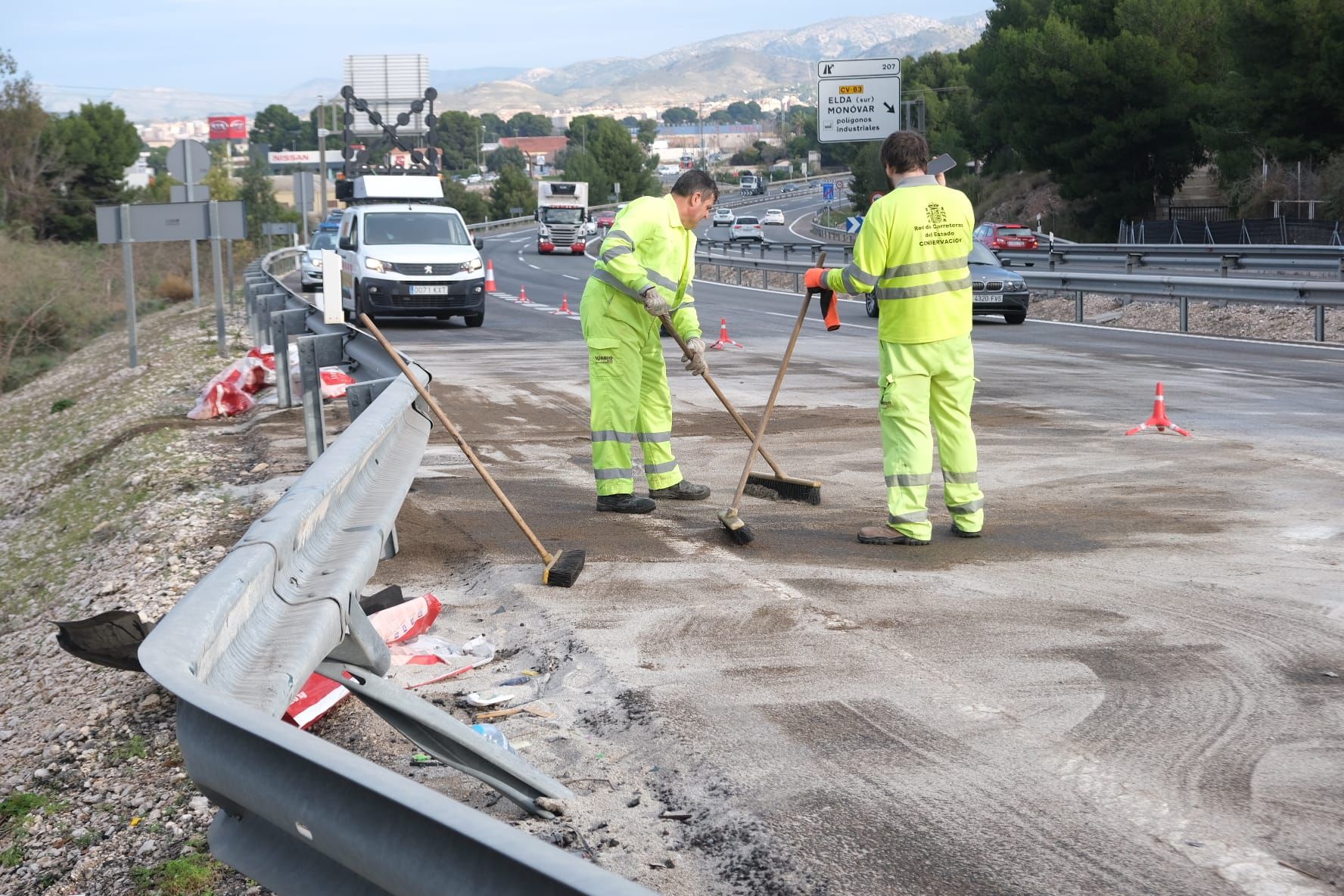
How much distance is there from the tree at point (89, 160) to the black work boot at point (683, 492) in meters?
60.0

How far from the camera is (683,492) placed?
8266 millimetres

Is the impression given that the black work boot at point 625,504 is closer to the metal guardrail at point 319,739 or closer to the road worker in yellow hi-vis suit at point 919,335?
the road worker in yellow hi-vis suit at point 919,335

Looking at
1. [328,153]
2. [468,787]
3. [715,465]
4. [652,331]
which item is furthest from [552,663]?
[328,153]

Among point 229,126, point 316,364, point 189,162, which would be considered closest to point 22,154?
point 189,162

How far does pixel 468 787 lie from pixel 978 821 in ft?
4.56

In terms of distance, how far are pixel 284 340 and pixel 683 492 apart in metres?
4.99

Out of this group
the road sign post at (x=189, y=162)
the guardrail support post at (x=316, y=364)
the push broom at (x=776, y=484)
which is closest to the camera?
the push broom at (x=776, y=484)

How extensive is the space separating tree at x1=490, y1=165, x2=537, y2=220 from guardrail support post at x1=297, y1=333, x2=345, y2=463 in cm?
10855

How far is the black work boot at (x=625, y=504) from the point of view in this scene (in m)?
7.85

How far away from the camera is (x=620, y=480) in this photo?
7.86m

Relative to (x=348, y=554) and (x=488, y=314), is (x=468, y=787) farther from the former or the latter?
(x=488, y=314)

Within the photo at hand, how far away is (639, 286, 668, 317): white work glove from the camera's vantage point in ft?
25.2

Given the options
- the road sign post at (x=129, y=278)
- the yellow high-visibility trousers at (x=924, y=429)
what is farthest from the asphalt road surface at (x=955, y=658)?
the road sign post at (x=129, y=278)

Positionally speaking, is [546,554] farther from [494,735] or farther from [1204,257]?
[1204,257]
